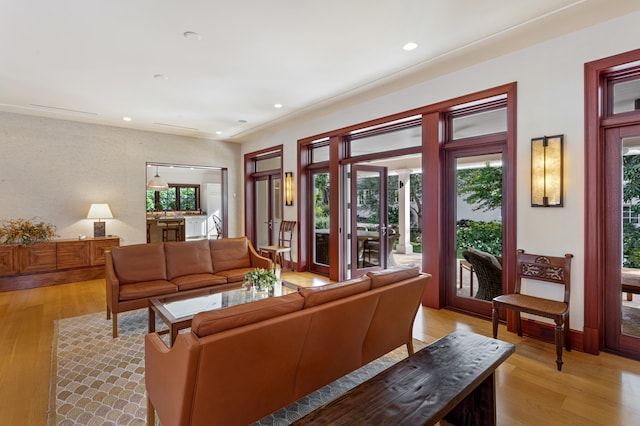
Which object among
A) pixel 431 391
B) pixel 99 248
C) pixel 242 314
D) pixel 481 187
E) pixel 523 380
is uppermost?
pixel 481 187

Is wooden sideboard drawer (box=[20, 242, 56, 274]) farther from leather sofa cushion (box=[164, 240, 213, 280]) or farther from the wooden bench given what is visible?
the wooden bench

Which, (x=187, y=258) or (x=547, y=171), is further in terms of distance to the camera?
(x=187, y=258)

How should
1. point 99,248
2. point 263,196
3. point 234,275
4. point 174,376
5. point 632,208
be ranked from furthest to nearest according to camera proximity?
point 263,196
point 99,248
point 234,275
point 632,208
point 174,376

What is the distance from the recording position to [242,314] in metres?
1.66

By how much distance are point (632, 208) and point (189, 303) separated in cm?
425

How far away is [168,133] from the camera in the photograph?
24.1 feet

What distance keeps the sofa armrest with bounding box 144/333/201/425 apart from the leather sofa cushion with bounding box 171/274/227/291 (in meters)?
2.15

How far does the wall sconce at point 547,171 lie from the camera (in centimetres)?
313

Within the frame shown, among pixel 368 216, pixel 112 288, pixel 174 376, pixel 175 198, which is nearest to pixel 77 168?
pixel 112 288

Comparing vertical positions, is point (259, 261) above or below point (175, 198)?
below

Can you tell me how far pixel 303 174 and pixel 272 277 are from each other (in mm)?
3386

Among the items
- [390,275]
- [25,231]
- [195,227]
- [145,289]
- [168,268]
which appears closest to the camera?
[390,275]

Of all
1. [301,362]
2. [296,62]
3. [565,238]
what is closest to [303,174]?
[296,62]

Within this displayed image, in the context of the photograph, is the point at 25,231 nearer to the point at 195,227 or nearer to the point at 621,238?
the point at 195,227
